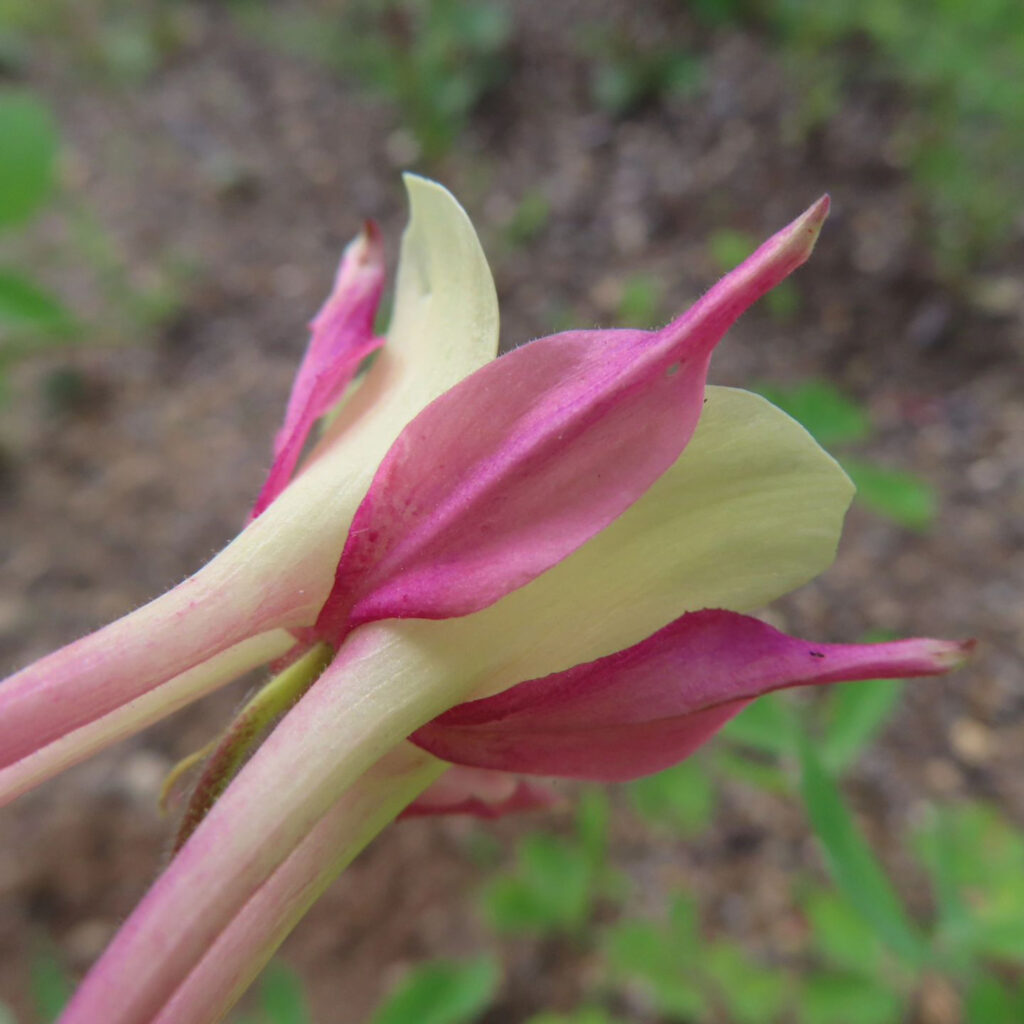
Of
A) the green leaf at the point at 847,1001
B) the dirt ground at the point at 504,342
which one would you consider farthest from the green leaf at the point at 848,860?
the dirt ground at the point at 504,342

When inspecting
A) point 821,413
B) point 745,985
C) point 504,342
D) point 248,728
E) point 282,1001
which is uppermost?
point 248,728

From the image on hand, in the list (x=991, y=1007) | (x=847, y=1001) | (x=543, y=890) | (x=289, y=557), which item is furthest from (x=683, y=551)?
(x=543, y=890)

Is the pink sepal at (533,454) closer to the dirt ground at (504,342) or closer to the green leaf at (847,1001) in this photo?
the dirt ground at (504,342)

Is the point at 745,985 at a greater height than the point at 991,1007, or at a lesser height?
lesser

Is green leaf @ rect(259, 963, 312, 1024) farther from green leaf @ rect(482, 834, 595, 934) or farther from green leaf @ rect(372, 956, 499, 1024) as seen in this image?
green leaf @ rect(482, 834, 595, 934)

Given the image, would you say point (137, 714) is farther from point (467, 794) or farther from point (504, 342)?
point (504, 342)

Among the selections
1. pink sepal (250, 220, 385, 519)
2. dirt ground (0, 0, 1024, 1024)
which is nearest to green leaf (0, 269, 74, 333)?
dirt ground (0, 0, 1024, 1024)

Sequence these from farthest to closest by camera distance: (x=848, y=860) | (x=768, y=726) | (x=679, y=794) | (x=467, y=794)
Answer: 1. (x=679, y=794)
2. (x=768, y=726)
3. (x=848, y=860)
4. (x=467, y=794)
